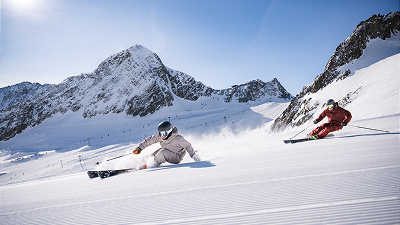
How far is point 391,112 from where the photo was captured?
6.05 meters

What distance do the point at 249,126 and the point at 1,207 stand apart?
26425mm

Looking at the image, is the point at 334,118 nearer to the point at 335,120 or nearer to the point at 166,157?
the point at 335,120

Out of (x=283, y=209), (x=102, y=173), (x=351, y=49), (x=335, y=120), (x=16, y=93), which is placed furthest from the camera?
(x=16, y=93)

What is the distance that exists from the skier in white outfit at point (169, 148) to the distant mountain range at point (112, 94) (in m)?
63.7

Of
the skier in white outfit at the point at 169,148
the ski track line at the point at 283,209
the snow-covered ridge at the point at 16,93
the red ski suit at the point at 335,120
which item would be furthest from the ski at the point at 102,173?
the snow-covered ridge at the point at 16,93

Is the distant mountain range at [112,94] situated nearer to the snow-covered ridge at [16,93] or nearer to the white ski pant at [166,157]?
the white ski pant at [166,157]

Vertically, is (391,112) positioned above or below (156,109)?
below

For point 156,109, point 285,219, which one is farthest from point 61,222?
point 156,109

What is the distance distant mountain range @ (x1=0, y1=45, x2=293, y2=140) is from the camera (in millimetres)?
65062

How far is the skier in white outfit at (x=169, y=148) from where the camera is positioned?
4.13 m

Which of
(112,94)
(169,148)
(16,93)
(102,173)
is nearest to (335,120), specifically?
(169,148)

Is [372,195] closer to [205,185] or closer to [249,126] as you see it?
[205,185]

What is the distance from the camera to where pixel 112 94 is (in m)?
69.8

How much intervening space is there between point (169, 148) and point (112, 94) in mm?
75680
